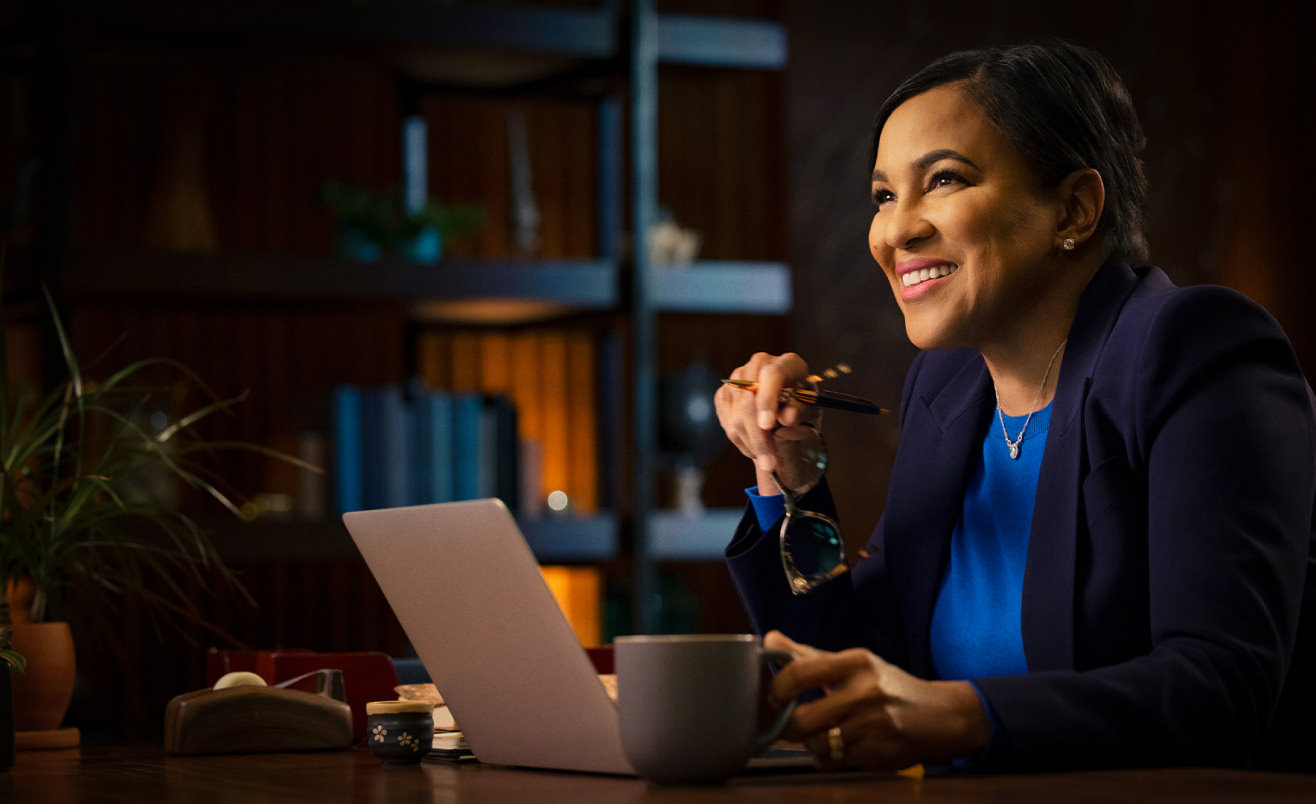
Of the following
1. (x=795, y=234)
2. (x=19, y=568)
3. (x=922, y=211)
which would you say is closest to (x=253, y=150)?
(x=795, y=234)

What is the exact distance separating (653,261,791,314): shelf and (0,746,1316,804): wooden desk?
213 centimetres

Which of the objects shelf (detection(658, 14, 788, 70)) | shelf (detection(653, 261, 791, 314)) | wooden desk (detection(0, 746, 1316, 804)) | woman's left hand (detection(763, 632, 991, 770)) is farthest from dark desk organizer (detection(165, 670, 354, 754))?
shelf (detection(658, 14, 788, 70))

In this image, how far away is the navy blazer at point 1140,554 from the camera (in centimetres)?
94

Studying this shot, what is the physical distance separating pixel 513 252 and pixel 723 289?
1.91ft

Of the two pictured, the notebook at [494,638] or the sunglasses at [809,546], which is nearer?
the notebook at [494,638]

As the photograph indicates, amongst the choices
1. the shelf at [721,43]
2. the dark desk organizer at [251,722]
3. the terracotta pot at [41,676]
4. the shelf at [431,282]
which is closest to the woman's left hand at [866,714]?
the dark desk organizer at [251,722]

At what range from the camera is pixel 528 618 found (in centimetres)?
84

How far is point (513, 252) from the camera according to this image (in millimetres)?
3477

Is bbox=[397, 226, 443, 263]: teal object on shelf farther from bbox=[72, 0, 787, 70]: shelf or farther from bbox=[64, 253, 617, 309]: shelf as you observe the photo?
bbox=[72, 0, 787, 70]: shelf

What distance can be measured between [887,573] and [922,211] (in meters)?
0.35

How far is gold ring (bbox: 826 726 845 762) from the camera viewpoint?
33.2 inches

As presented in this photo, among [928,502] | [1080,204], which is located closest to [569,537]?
[928,502]

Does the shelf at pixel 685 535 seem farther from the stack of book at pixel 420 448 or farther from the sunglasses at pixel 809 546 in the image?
the sunglasses at pixel 809 546

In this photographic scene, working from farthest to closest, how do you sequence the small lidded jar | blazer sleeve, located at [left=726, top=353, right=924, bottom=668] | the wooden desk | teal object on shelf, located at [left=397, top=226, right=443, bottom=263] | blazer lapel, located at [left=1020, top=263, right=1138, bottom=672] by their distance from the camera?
teal object on shelf, located at [left=397, top=226, right=443, bottom=263], blazer sleeve, located at [left=726, top=353, right=924, bottom=668], blazer lapel, located at [left=1020, top=263, right=1138, bottom=672], the small lidded jar, the wooden desk
